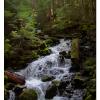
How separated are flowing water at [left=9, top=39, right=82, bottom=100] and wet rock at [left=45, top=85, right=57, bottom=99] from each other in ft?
0.07

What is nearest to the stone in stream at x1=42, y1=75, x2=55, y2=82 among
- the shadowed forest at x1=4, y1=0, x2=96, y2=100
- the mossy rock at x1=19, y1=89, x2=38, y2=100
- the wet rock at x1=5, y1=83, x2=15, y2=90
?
the shadowed forest at x1=4, y1=0, x2=96, y2=100

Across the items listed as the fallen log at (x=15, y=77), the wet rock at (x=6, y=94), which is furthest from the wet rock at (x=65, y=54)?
the wet rock at (x=6, y=94)

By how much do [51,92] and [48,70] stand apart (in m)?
0.16

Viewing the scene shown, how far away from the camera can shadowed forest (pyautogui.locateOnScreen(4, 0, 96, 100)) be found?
2564 millimetres

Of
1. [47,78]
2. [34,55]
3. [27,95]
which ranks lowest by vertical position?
[27,95]

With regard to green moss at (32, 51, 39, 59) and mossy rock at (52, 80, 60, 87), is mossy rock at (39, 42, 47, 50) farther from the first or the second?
mossy rock at (52, 80, 60, 87)

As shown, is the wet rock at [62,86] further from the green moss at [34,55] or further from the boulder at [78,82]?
the green moss at [34,55]

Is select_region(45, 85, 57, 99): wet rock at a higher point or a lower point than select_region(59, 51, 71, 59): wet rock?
lower

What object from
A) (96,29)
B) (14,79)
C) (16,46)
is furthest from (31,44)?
(96,29)

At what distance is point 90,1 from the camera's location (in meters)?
2.64

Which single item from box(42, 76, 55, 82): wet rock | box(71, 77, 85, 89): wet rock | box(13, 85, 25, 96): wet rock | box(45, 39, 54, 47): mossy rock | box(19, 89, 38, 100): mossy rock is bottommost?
box(19, 89, 38, 100): mossy rock

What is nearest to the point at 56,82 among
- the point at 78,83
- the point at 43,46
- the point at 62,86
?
the point at 62,86

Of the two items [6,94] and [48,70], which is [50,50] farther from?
[6,94]

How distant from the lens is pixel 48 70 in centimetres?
259
